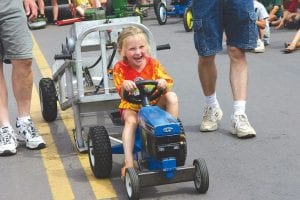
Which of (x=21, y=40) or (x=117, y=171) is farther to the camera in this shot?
(x=21, y=40)

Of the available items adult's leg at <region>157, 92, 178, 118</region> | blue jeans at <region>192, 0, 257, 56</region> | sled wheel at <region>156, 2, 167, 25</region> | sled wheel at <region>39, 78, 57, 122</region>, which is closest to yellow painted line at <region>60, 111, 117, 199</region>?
adult's leg at <region>157, 92, 178, 118</region>

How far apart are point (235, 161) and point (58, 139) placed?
1851 millimetres

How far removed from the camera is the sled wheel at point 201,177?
461cm

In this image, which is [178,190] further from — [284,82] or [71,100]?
[284,82]

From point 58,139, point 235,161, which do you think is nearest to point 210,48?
point 235,161

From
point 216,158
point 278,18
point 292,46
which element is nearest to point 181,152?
point 216,158

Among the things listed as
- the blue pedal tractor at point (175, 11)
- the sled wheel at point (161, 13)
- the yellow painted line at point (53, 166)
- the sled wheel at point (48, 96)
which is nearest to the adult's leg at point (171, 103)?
the yellow painted line at point (53, 166)

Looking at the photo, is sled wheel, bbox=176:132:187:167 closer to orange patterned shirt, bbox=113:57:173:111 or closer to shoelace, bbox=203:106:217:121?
orange patterned shirt, bbox=113:57:173:111

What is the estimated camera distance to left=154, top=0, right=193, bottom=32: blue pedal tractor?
554 inches

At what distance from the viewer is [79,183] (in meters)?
5.19

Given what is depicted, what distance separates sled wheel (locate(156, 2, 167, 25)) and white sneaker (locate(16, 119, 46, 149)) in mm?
9486

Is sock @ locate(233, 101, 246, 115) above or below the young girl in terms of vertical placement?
below

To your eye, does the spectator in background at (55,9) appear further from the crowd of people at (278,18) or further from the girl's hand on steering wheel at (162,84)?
the girl's hand on steering wheel at (162,84)

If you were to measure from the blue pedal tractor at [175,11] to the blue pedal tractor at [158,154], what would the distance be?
30.3 feet
